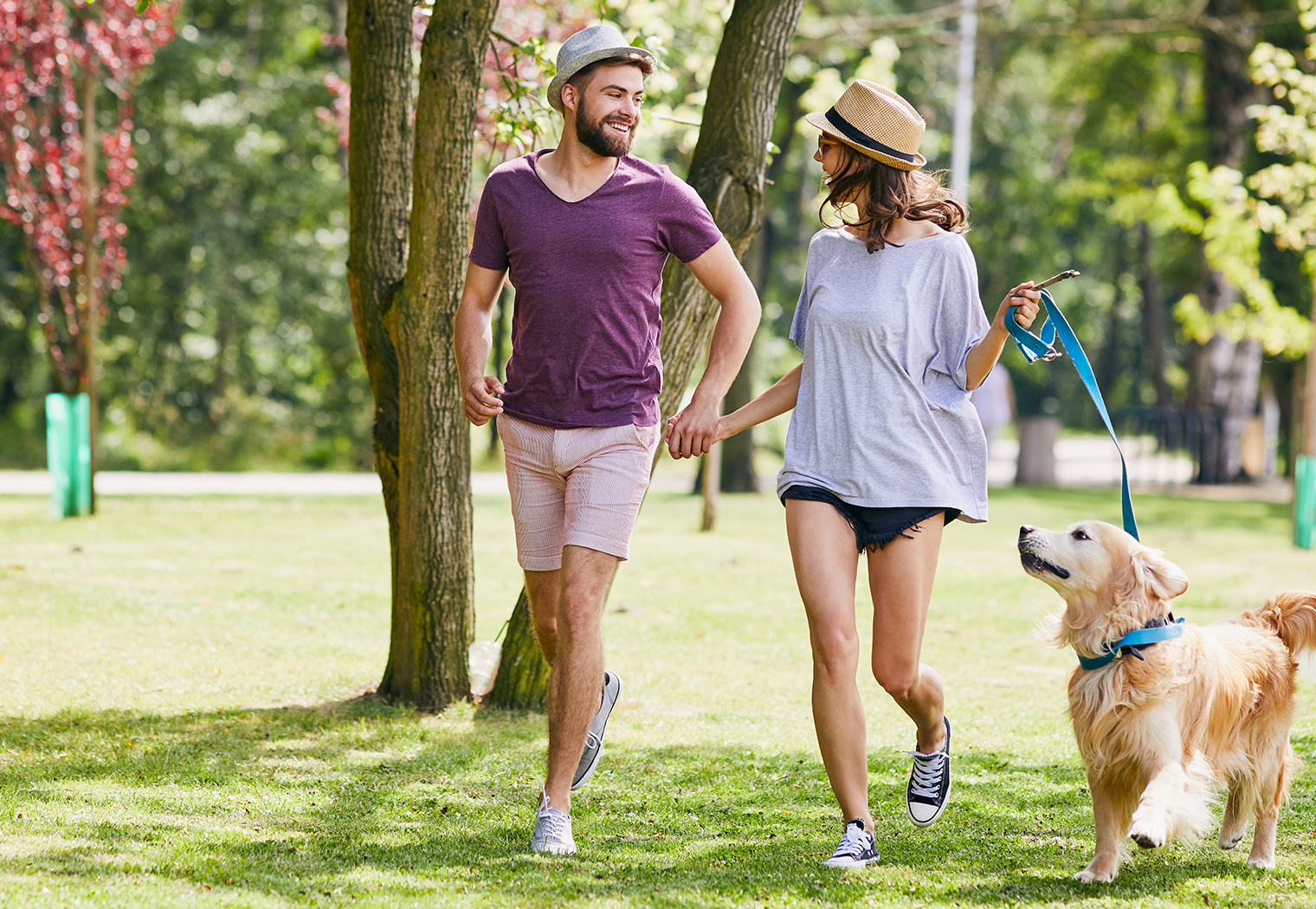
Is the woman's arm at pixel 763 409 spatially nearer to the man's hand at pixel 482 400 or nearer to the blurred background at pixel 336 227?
the man's hand at pixel 482 400

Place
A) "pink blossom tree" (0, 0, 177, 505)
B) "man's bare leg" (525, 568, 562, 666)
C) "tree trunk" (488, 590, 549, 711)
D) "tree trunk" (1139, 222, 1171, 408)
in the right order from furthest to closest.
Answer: "tree trunk" (1139, 222, 1171, 408)
"pink blossom tree" (0, 0, 177, 505)
"tree trunk" (488, 590, 549, 711)
"man's bare leg" (525, 568, 562, 666)

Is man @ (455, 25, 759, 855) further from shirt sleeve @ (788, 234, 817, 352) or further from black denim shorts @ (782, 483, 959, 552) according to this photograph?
black denim shorts @ (782, 483, 959, 552)

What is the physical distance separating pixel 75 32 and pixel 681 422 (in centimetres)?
1620

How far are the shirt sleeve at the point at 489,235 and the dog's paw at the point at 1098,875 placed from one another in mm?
2592

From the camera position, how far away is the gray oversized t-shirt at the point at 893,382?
3973mm

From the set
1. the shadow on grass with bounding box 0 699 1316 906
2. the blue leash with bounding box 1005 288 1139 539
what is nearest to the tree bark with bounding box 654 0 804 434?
the shadow on grass with bounding box 0 699 1316 906

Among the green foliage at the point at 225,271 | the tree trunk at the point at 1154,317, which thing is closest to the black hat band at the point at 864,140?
the green foliage at the point at 225,271

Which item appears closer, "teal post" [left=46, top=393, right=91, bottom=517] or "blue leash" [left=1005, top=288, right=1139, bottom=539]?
"blue leash" [left=1005, top=288, right=1139, bottom=539]

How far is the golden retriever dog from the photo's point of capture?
3.80 m

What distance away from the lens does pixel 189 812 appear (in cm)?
439

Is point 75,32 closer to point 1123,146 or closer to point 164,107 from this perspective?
point 164,107

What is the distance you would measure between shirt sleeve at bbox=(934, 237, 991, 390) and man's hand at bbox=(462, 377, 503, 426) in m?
1.38

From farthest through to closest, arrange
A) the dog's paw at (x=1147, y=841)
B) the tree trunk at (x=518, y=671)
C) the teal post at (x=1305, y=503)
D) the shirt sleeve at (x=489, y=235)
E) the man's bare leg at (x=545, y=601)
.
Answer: the teal post at (x=1305, y=503) < the tree trunk at (x=518, y=671) < the man's bare leg at (x=545, y=601) < the shirt sleeve at (x=489, y=235) < the dog's paw at (x=1147, y=841)

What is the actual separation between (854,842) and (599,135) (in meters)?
2.27
